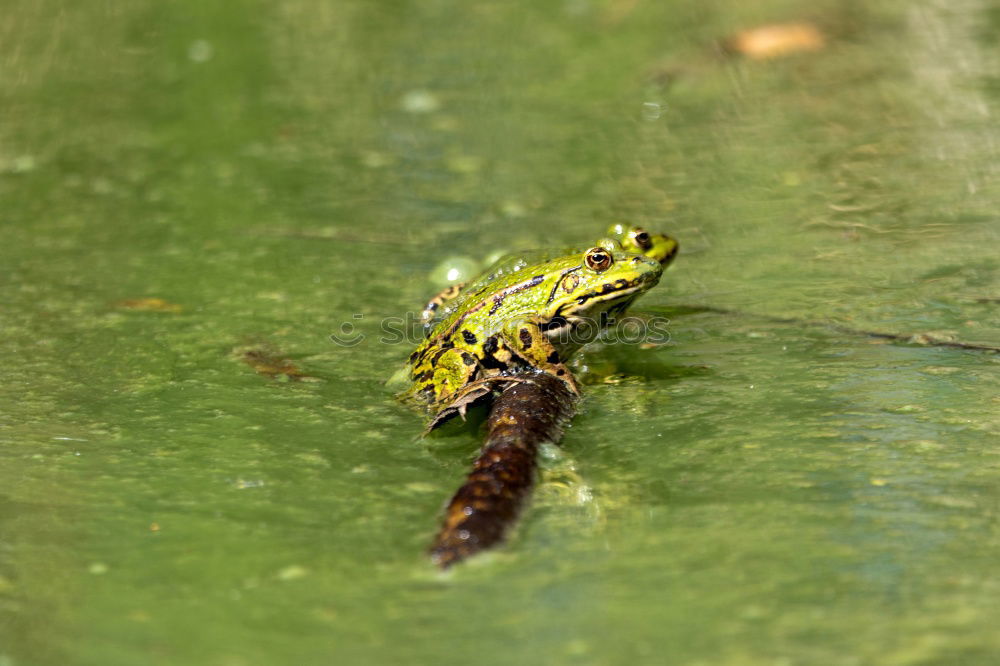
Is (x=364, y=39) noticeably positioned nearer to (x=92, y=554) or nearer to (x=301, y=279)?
(x=301, y=279)

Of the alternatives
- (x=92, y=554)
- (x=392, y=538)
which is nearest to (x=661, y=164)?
(x=392, y=538)

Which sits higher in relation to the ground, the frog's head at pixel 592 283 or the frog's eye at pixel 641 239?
the frog's eye at pixel 641 239

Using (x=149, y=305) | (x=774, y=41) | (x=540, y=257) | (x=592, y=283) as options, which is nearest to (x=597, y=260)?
(x=592, y=283)

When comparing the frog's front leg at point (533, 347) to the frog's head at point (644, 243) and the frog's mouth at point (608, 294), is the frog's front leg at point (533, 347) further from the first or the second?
the frog's head at point (644, 243)

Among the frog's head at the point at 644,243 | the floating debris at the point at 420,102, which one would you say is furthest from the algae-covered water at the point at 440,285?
the frog's head at the point at 644,243

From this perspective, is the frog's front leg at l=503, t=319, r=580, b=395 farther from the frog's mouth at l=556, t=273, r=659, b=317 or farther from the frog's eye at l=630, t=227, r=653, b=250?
the frog's eye at l=630, t=227, r=653, b=250

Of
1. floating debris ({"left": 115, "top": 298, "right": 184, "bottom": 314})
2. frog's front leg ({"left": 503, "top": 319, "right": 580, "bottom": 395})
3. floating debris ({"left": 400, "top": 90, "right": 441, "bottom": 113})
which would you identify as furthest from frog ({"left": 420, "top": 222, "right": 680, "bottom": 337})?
floating debris ({"left": 400, "top": 90, "right": 441, "bottom": 113})
